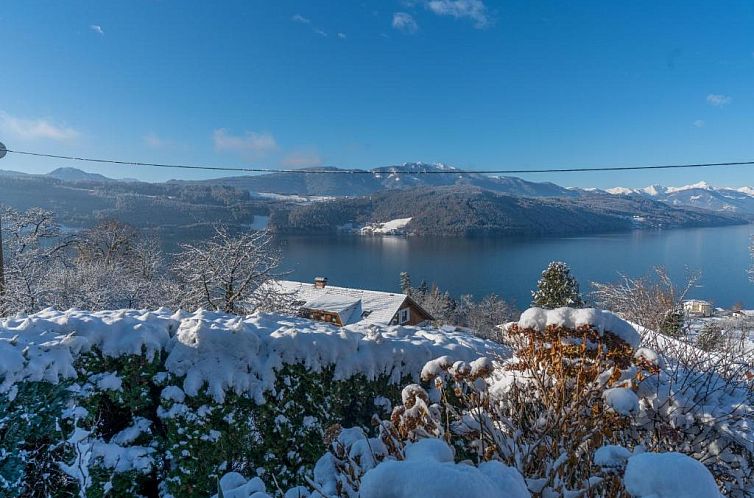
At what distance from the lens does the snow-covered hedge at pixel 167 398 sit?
2.56 m

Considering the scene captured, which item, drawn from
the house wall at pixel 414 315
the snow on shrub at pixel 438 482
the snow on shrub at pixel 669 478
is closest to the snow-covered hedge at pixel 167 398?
the snow on shrub at pixel 438 482

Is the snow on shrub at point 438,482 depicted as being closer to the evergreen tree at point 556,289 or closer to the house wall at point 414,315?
the house wall at point 414,315

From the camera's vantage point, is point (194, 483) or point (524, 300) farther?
point (524, 300)

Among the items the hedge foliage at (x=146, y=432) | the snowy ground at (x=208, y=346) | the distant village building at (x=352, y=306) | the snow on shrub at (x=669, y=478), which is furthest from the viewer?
the distant village building at (x=352, y=306)

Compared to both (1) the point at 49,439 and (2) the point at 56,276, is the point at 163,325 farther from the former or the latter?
(2) the point at 56,276

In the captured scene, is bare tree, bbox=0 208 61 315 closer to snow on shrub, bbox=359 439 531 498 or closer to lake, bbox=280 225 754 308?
snow on shrub, bbox=359 439 531 498

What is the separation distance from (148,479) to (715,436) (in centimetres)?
455

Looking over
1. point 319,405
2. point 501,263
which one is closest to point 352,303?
point 319,405

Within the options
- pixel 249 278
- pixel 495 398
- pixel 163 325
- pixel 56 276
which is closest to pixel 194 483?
pixel 163 325

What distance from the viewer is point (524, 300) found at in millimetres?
38406

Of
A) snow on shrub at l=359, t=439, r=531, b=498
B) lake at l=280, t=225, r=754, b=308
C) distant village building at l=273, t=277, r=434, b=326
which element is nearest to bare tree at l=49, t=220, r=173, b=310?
distant village building at l=273, t=277, r=434, b=326

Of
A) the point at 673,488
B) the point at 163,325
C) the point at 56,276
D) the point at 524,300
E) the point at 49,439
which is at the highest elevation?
the point at 673,488

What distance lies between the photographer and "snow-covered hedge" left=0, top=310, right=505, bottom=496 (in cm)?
256

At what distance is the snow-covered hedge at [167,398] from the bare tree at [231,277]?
8.23m
